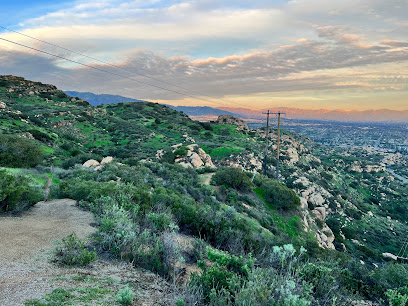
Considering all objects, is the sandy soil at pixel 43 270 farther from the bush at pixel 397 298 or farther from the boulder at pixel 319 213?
the boulder at pixel 319 213

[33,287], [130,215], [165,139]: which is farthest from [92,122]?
[33,287]

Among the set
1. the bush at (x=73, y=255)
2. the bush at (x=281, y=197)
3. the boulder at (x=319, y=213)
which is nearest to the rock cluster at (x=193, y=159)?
the bush at (x=281, y=197)

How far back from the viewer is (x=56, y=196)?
12.2 m

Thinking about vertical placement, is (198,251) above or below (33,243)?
below

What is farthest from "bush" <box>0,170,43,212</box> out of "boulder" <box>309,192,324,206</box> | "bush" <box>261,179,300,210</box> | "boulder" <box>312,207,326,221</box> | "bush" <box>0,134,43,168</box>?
"boulder" <box>309,192,324,206</box>

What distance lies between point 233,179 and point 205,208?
12.4m

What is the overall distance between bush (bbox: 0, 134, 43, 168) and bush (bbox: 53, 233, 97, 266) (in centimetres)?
1589

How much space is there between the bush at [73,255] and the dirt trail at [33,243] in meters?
0.26

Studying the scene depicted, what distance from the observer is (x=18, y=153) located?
18.5 meters

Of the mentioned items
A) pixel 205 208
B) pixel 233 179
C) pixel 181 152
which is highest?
pixel 181 152

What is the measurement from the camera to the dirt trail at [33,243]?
4723 mm

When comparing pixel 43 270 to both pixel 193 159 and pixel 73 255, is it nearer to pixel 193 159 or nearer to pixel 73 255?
pixel 73 255

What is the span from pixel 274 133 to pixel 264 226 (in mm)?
70070

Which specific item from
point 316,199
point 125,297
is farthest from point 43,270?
point 316,199
